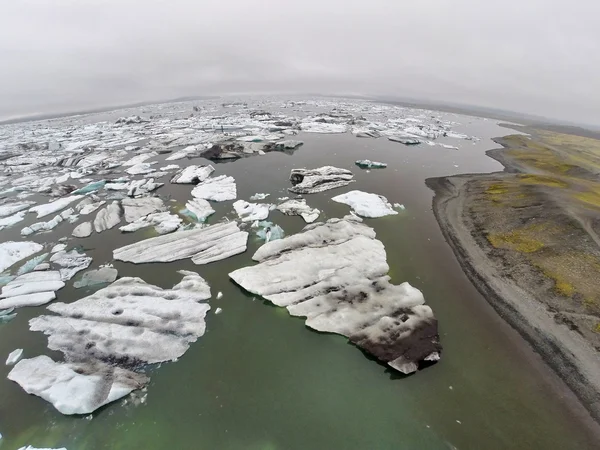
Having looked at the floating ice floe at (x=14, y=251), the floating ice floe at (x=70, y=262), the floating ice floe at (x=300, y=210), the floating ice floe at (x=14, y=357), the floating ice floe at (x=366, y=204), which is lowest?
the floating ice floe at (x=14, y=357)

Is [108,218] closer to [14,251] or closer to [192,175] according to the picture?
[14,251]

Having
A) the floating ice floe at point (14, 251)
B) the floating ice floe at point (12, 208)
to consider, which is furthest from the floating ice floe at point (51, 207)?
the floating ice floe at point (14, 251)

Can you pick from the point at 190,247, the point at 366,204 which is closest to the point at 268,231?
the point at 190,247

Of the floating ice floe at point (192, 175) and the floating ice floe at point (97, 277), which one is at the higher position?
the floating ice floe at point (192, 175)

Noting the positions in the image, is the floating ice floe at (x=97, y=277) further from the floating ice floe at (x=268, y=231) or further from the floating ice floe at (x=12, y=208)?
the floating ice floe at (x=12, y=208)

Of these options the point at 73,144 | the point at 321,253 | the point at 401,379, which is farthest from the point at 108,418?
the point at 73,144

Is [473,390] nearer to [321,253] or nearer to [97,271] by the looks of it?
[321,253]

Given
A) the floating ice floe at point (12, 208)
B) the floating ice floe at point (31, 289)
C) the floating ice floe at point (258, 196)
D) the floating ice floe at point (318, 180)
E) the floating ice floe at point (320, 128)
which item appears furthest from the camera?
the floating ice floe at point (320, 128)
